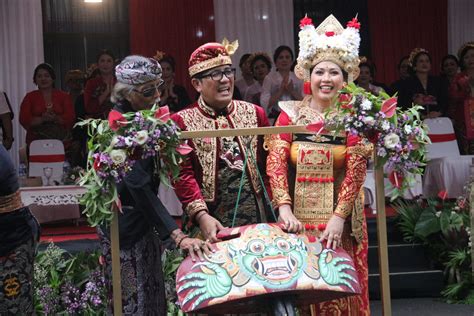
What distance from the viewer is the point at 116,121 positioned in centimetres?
407

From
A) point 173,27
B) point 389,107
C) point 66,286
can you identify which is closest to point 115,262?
point 389,107

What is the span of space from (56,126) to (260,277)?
6327 mm

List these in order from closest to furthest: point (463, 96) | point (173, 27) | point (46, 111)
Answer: point (463, 96) < point (46, 111) < point (173, 27)

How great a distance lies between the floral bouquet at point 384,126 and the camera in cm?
417

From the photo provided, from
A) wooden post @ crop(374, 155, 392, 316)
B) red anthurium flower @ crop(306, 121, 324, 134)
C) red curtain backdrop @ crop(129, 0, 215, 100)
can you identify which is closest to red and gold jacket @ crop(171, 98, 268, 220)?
red anthurium flower @ crop(306, 121, 324, 134)

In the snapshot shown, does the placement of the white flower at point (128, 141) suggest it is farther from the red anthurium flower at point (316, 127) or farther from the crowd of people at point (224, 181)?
the red anthurium flower at point (316, 127)

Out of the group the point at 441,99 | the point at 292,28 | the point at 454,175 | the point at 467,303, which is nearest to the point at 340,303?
the point at 467,303

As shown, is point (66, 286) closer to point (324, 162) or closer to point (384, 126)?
point (324, 162)

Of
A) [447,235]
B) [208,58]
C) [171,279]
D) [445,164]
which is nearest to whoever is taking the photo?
[208,58]

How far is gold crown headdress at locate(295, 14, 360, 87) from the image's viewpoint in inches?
178

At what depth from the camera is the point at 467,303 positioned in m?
7.26

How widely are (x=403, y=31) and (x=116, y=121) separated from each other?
31.0 ft

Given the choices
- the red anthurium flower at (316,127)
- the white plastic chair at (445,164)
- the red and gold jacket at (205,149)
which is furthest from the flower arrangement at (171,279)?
the white plastic chair at (445,164)

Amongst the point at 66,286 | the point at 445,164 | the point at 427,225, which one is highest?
the point at 445,164
